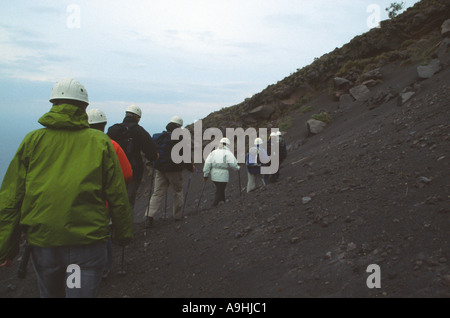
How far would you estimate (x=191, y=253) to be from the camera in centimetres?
727

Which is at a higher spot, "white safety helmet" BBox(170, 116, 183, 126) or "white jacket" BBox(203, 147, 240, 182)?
"white safety helmet" BBox(170, 116, 183, 126)

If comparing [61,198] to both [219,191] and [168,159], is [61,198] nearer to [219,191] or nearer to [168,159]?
[168,159]

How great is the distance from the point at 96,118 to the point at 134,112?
1.78 metres

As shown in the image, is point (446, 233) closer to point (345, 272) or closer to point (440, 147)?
point (345, 272)

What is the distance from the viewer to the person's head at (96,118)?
6156 millimetres

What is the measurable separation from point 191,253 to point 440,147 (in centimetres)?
597

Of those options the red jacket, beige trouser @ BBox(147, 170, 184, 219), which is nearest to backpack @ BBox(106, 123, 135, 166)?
beige trouser @ BBox(147, 170, 184, 219)

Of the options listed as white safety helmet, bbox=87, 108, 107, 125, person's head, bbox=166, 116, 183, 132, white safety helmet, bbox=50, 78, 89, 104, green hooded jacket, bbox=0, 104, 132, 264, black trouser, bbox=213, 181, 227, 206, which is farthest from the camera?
black trouser, bbox=213, 181, 227, 206

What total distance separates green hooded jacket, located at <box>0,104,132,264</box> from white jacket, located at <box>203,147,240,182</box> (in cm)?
742

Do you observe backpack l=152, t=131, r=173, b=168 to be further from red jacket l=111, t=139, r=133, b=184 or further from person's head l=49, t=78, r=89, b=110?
person's head l=49, t=78, r=89, b=110

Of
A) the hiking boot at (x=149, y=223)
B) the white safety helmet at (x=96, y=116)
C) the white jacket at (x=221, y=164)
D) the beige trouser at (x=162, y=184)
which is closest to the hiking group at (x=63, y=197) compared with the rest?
the white safety helmet at (x=96, y=116)

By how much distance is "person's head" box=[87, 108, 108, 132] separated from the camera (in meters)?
6.16

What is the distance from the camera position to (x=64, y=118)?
3.33m
